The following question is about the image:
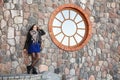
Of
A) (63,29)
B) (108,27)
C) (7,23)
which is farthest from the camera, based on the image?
(108,27)


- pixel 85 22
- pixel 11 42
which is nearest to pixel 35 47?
pixel 11 42

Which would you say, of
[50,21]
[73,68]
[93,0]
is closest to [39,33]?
[50,21]

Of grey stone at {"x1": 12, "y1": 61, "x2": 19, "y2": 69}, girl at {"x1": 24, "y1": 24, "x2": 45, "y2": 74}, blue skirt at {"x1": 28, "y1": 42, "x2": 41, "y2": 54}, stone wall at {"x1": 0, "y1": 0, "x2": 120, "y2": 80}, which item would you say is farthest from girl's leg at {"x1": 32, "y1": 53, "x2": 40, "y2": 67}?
grey stone at {"x1": 12, "y1": 61, "x2": 19, "y2": 69}

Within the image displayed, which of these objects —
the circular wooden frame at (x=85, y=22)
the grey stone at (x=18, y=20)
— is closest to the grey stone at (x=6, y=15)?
the grey stone at (x=18, y=20)

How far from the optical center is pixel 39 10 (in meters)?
14.2

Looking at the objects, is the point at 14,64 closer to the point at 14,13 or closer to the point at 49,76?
the point at 49,76

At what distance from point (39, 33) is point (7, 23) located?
4.21ft

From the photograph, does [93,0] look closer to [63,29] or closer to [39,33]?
[63,29]

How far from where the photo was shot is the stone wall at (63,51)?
13.7 m

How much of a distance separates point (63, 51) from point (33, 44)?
5.31 ft

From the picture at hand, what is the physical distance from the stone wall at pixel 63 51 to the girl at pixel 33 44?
24 cm

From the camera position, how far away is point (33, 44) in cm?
1349

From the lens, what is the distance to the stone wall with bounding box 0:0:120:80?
45.0ft

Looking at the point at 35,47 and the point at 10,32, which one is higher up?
the point at 10,32
